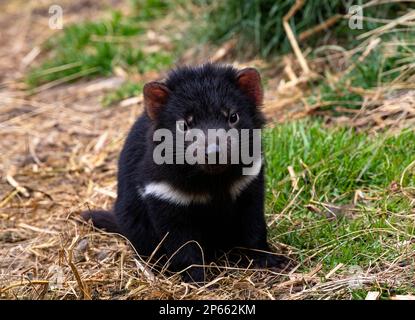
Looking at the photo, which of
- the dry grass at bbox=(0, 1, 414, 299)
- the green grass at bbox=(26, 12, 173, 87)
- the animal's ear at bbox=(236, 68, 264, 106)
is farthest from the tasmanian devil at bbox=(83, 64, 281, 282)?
the green grass at bbox=(26, 12, 173, 87)

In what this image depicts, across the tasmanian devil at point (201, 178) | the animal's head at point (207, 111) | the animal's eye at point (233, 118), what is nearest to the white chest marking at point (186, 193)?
the tasmanian devil at point (201, 178)

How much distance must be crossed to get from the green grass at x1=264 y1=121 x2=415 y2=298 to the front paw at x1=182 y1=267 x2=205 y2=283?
21.1 inches

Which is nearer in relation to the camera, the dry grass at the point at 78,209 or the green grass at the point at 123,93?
the dry grass at the point at 78,209

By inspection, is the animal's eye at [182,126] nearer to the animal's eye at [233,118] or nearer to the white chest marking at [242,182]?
the animal's eye at [233,118]

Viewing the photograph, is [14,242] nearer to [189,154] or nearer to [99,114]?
[189,154]

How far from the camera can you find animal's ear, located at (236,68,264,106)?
416 centimetres

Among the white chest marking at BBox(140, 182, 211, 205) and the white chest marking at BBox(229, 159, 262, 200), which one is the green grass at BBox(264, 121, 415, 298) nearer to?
the white chest marking at BBox(229, 159, 262, 200)

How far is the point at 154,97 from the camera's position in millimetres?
4156

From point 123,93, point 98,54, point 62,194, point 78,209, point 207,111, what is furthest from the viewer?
point 98,54

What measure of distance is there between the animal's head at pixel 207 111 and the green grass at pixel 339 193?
28.9 inches

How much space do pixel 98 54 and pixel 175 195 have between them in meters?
4.39

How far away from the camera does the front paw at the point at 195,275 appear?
4129 millimetres

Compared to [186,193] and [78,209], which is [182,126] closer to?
[186,193]

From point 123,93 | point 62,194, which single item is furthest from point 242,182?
point 123,93
